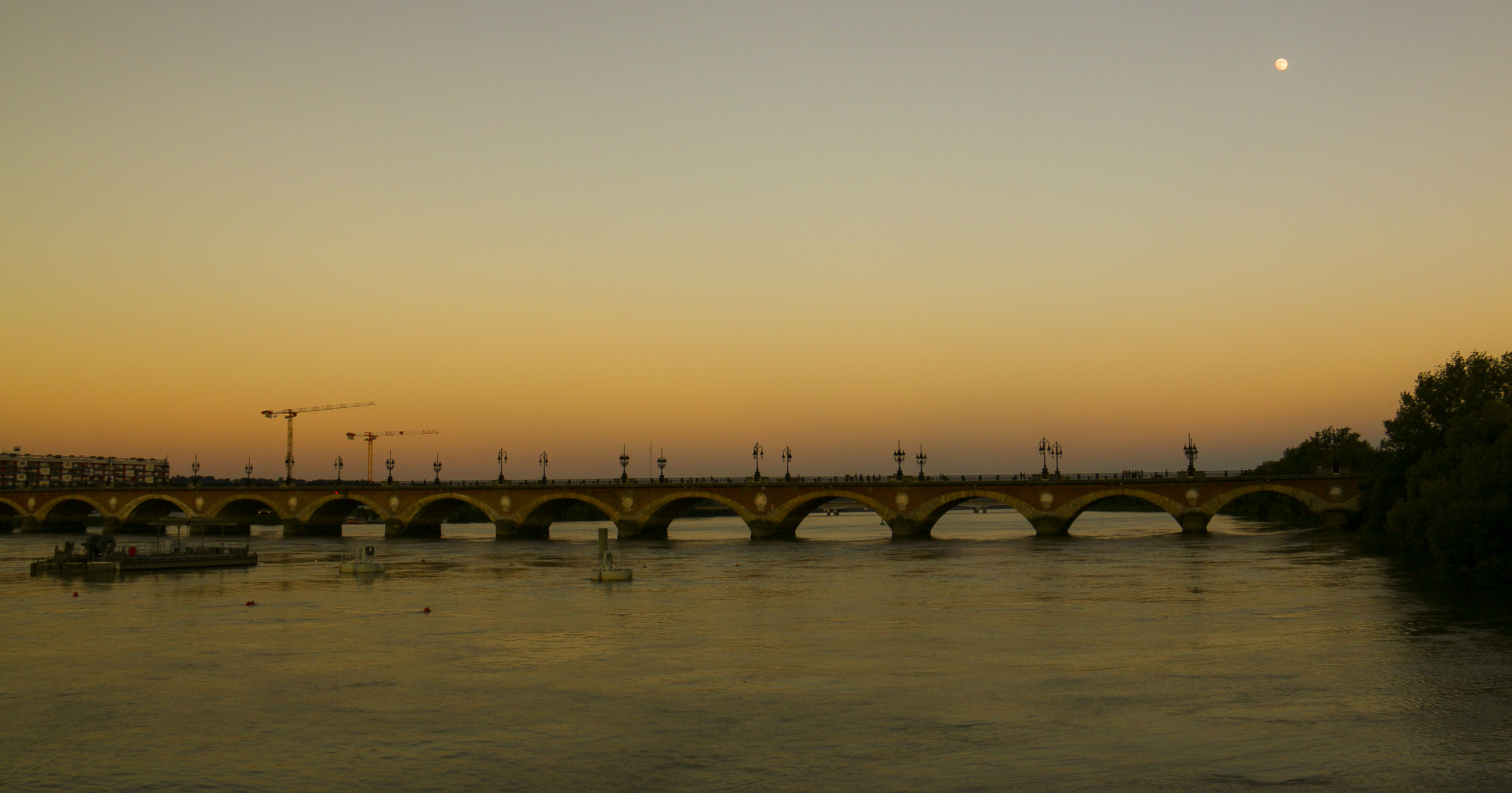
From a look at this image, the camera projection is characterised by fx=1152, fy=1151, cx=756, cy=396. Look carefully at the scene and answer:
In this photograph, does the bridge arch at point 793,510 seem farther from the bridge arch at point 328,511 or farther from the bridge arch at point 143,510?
the bridge arch at point 143,510

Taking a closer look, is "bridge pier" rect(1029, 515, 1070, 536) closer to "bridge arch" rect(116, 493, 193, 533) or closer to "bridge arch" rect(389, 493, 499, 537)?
"bridge arch" rect(389, 493, 499, 537)

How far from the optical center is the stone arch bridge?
96875 millimetres

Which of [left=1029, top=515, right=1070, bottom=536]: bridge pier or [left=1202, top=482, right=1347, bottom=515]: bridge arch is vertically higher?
[left=1202, top=482, right=1347, bottom=515]: bridge arch

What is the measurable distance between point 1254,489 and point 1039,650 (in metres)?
68.5

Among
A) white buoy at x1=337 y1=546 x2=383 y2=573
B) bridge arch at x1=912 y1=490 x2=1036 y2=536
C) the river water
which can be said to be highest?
bridge arch at x1=912 y1=490 x2=1036 y2=536

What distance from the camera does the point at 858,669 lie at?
3055 centimetres

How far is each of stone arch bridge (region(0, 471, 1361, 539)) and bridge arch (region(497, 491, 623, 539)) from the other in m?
0.14

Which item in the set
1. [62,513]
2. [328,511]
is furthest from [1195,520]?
[62,513]

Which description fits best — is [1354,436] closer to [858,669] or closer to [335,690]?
[858,669]

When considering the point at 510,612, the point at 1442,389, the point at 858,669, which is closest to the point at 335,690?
the point at 858,669

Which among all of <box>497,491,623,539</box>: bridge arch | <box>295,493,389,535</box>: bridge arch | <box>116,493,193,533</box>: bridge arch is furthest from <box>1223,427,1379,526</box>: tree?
<box>116,493,193,533</box>: bridge arch

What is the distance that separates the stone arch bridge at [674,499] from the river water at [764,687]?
131ft

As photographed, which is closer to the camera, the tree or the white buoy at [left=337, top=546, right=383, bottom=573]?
the white buoy at [left=337, top=546, right=383, bottom=573]

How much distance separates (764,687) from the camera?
28156 millimetres
